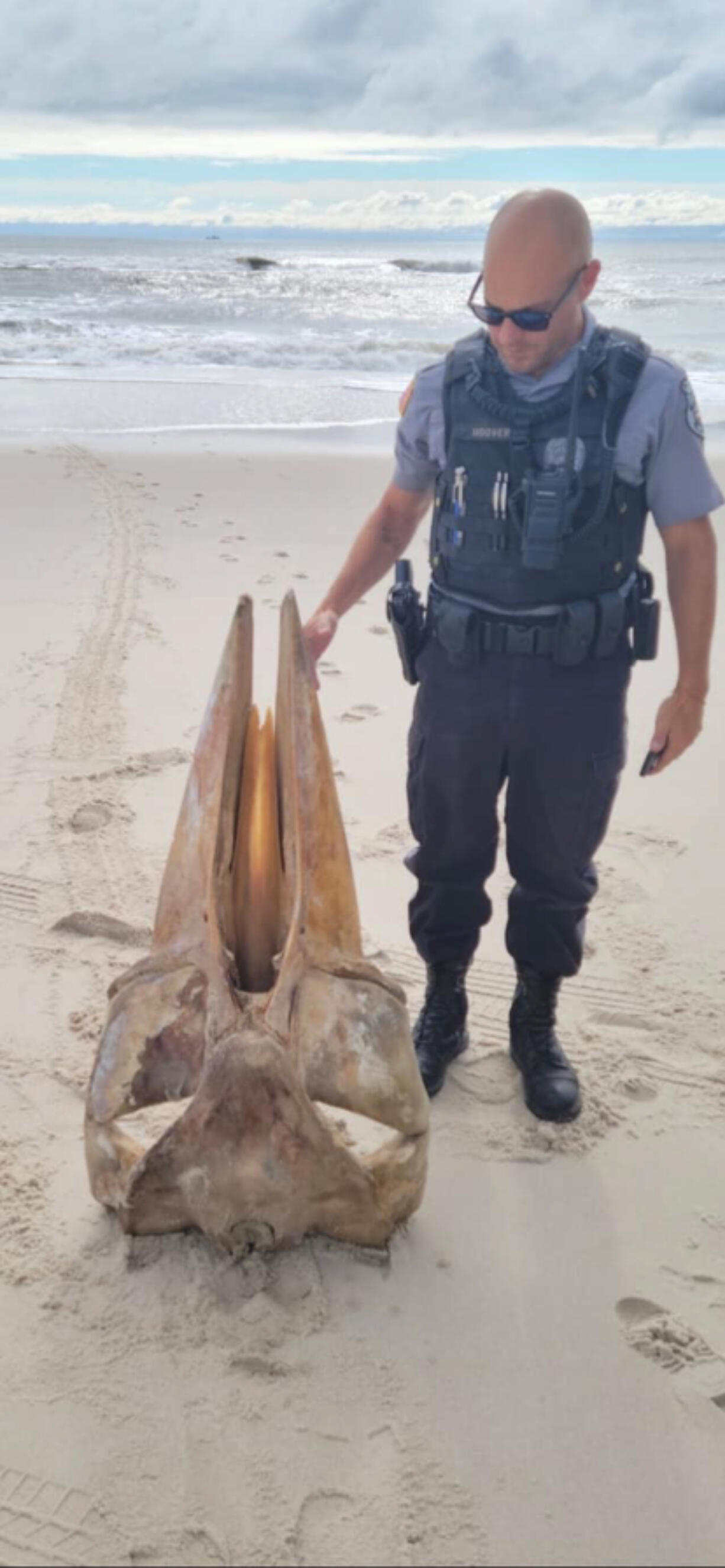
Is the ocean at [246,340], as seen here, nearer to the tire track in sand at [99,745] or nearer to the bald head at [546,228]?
the tire track in sand at [99,745]

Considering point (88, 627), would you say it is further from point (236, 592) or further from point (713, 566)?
point (713, 566)

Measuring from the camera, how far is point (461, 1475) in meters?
2.03

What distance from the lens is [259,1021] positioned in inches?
83.4

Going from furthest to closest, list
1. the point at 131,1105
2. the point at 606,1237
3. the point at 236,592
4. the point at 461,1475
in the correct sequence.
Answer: the point at 236,592 < the point at 606,1237 < the point at 131,1105 < the point at 461,1475

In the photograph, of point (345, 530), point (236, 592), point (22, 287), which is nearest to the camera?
point (236, 592)

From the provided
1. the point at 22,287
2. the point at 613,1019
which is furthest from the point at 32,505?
the point at 22,287

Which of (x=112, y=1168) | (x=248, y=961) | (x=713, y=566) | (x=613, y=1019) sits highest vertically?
(x=713, y=566)

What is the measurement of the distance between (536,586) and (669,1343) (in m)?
1.61

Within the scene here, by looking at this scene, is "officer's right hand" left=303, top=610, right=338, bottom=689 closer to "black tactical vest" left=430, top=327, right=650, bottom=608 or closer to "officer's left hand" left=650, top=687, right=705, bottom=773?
"black tactical vest" left=430, top=327, right=650, bottom=608

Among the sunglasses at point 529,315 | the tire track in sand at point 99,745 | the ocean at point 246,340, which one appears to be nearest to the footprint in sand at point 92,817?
the tire track in sand at point 99,745

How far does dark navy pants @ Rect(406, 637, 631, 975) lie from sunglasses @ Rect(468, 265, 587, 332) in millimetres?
720

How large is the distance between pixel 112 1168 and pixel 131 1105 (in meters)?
0.14

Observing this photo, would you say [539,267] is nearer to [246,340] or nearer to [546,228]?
[546,228]

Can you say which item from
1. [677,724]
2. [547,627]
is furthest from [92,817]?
[677,724]
